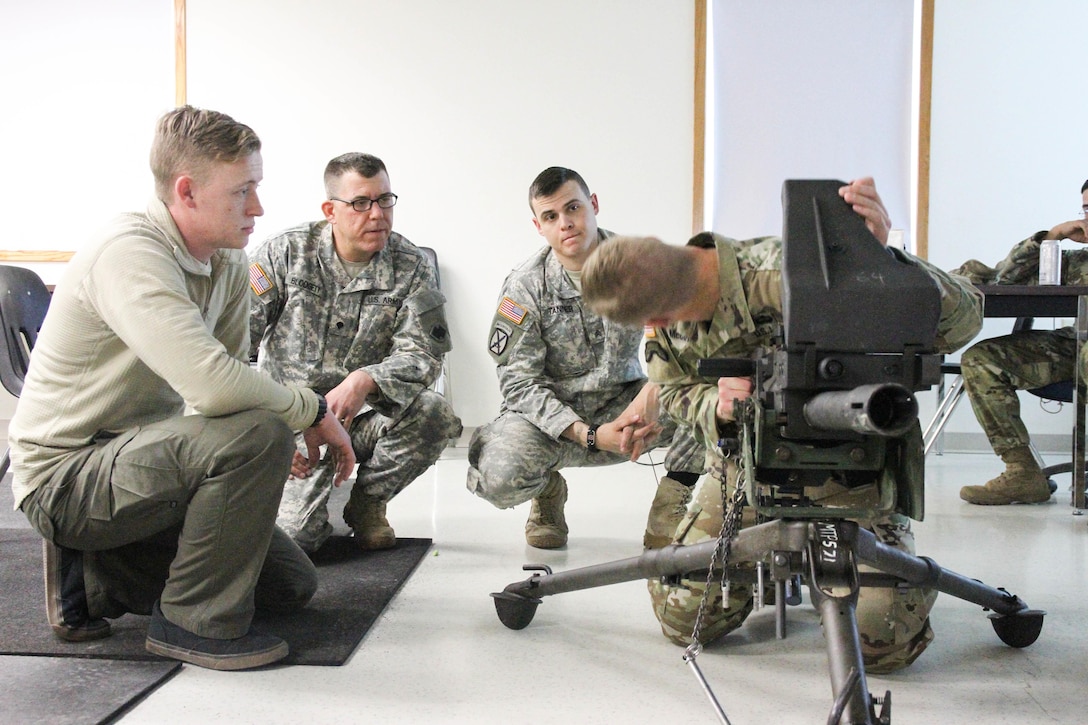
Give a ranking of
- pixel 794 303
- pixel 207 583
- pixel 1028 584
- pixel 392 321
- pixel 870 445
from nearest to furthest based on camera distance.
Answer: pixel 794 303, pixel 870 445, pixel 207 583, pixel 1028 584, pixel 392 321

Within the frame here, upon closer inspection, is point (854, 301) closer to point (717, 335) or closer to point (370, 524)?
point (717, 335)

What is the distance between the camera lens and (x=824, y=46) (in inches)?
185

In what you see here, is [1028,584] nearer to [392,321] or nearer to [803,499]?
[803,499]

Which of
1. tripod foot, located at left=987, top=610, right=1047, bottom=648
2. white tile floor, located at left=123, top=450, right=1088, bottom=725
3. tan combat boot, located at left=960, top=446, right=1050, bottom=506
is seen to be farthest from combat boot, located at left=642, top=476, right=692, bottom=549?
tan combat boot, located at left=960, top=446, right=1050, bottom=506

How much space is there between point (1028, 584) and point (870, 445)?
1355 mm

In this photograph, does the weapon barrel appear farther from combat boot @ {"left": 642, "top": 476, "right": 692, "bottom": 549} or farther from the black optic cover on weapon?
combat boot @ {"left": 642, "top": 476, "right": 692, "bottom": 549}

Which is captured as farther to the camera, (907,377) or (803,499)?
(803,499)

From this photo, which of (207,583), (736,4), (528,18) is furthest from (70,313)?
(736,4)

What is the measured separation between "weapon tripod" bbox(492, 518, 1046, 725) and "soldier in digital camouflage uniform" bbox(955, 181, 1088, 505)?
1702mm

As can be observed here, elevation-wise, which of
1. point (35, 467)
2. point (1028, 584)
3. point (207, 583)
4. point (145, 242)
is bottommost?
point (1028, 584)

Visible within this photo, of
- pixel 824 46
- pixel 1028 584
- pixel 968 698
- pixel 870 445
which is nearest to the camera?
pixel 870 445

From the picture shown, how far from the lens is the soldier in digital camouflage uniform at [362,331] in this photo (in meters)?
2.63

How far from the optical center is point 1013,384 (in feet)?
11.5

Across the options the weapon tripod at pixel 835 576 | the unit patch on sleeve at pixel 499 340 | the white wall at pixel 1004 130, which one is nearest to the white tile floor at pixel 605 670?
the weapon tripod at pixel 835 576
